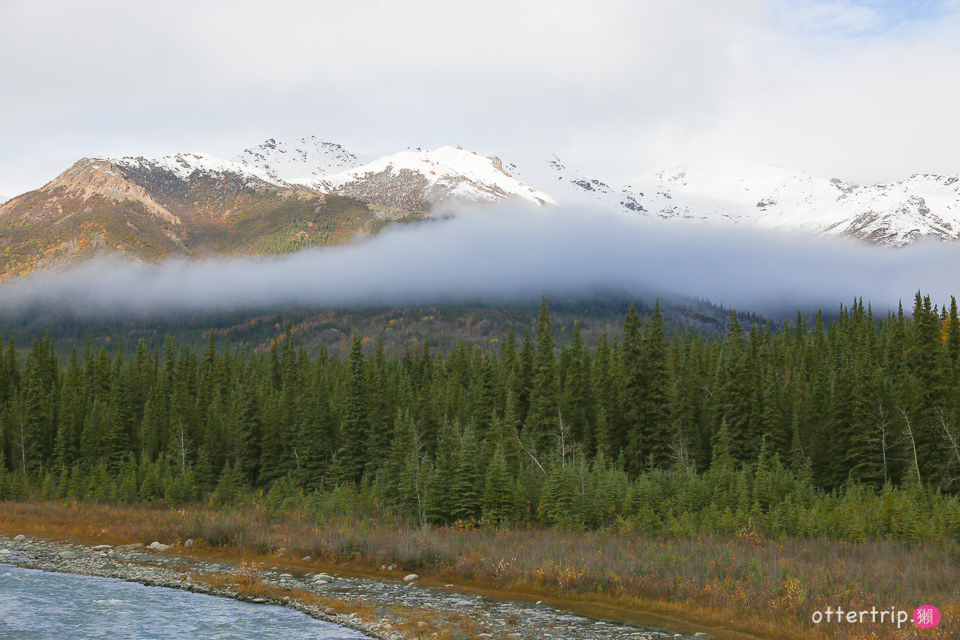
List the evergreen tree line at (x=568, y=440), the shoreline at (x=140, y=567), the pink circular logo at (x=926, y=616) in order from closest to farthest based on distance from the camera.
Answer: the pink circular logo at (x=926, y=616)
the shoreline at (x=140, y=567)
the evergreen tree line at (x=568, y=440)

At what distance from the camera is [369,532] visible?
48.0 meters

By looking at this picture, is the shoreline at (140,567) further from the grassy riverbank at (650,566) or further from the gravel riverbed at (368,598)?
the grassy riverbank at (650,566)

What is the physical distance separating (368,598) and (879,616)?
70.5ft

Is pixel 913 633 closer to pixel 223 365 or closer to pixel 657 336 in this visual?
pixel 657 336

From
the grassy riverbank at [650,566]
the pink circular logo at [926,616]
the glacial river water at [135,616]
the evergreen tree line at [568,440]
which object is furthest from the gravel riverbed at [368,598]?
the evergreen tree line at [568,440]

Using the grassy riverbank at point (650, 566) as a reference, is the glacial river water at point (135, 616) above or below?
above

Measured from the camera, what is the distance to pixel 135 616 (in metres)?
30.0

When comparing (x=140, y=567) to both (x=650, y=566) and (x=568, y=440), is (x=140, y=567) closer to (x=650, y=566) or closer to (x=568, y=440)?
(x=650, y=566)

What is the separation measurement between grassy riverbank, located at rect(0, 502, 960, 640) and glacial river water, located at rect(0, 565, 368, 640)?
9.45 metres

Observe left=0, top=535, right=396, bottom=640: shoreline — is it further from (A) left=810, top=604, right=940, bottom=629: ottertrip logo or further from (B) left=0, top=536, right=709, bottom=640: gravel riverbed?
(A) left=810, top=604, right=940, bottom=629: ottertrip logo

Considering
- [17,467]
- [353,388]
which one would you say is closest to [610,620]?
[353,388]

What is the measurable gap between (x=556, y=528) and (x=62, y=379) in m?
102

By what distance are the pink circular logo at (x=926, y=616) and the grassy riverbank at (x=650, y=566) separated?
380 mm

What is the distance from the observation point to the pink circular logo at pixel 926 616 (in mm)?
25734
